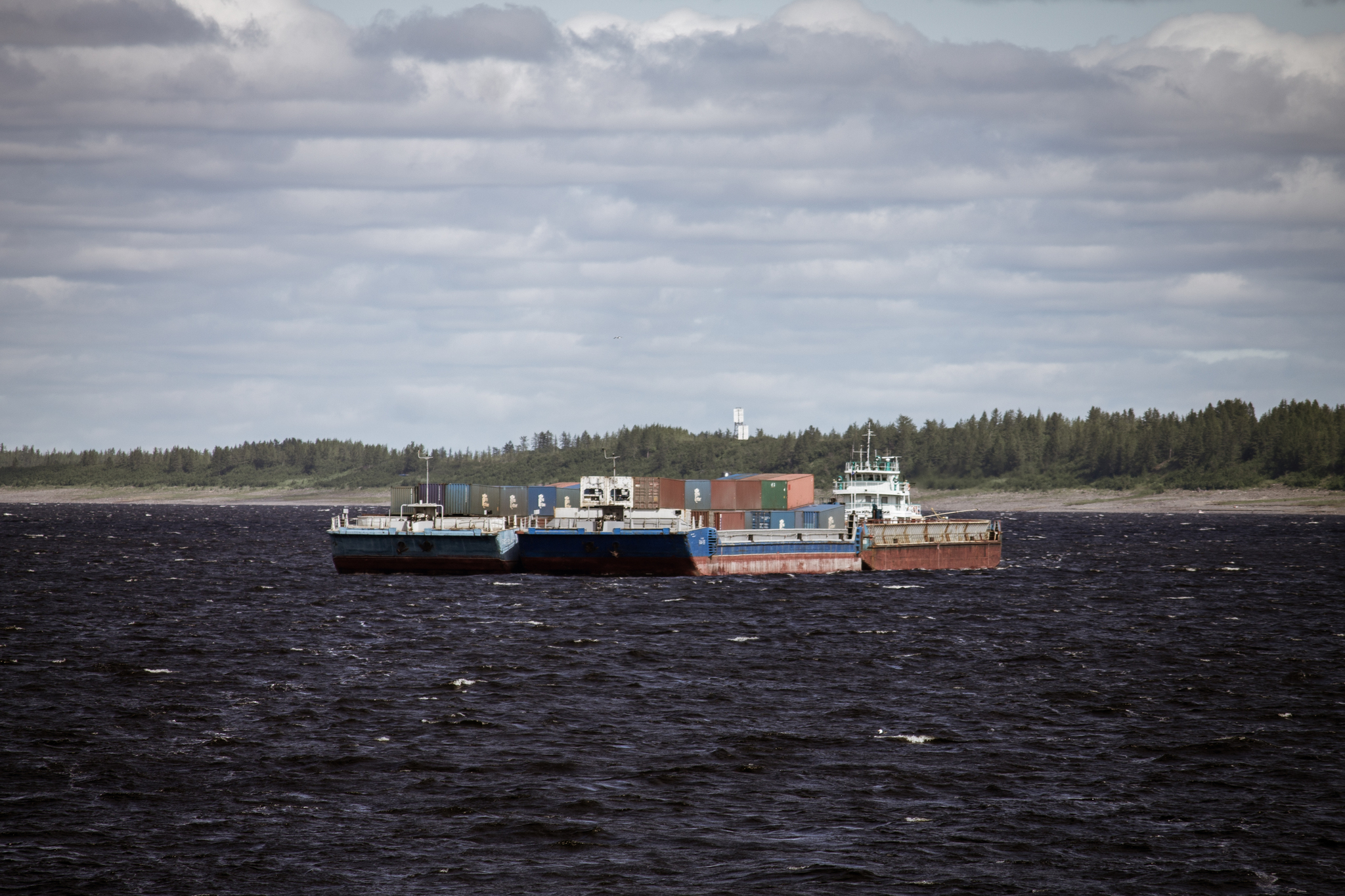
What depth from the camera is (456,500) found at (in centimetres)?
9975

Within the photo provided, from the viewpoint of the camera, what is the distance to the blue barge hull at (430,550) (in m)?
91.2

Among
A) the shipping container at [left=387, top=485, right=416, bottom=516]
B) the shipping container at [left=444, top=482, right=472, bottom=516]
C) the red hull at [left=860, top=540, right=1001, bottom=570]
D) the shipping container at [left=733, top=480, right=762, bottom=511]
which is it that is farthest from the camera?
the shipping container at [left=733, top=480, right=762, bottom=511]

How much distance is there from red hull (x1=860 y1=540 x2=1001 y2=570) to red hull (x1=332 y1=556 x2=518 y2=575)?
2962 centimetres

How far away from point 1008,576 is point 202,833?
83798mm

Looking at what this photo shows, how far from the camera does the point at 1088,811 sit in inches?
1184

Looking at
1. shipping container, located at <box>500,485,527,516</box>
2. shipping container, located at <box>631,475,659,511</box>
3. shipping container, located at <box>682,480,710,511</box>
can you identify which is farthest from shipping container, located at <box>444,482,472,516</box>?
shipping container, located at <box>682,480,710,511</box>

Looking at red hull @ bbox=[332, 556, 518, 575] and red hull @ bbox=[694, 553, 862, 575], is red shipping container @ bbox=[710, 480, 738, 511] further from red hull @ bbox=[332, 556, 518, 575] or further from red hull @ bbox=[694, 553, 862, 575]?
red hull @ bbox=[332, 556, 518, 575]

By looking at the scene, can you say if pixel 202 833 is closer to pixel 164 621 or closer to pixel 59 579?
pixel 164 621

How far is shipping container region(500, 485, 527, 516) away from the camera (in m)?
102

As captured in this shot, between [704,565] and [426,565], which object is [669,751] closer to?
[704,565]

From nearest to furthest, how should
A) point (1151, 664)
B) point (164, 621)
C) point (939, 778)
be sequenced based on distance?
point (939, 778) → point (1151, 664) → point (164, 621)

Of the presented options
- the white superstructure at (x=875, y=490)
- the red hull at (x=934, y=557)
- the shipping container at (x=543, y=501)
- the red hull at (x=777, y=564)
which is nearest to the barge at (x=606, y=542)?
the red hull at (x=777, y=564)

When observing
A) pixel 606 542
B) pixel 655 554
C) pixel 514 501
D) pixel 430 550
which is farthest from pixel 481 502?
pixel 655 554

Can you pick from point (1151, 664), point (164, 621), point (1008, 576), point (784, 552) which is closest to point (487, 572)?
point (784, 552)
